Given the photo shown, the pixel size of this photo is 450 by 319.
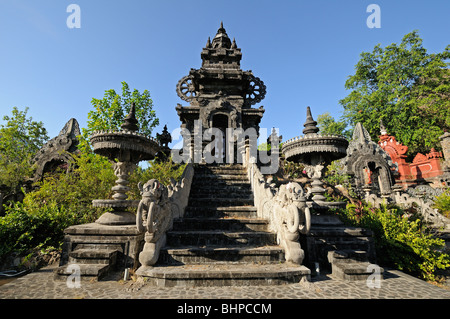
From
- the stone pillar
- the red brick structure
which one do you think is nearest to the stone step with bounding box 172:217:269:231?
the red brick structure

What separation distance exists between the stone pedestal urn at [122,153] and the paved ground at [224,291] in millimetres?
1976

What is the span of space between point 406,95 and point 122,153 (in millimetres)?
35304

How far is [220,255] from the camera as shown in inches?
188

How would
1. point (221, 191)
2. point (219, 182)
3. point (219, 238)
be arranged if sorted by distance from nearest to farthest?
point (219, 238) < point (221, 191) < point (219, 182)

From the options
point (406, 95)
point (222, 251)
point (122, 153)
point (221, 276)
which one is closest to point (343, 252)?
point (222, 251)

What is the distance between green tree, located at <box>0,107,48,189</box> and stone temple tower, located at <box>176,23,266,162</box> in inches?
560

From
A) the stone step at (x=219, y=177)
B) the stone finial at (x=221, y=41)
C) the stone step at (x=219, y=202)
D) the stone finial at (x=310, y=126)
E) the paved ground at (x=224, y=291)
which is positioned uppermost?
the stone finial at (x=221, y=41)

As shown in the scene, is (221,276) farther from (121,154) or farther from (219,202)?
(121,154)

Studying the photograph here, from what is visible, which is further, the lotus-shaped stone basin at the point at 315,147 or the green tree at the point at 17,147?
the green tree at the point at 17,147

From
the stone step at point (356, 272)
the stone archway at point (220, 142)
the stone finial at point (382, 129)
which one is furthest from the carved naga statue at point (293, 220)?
the stone finial at point (382, 129)

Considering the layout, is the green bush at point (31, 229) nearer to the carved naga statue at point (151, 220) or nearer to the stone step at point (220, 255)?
the carved naga statue at point (151, 220)

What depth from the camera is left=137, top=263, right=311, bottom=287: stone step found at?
4047mm

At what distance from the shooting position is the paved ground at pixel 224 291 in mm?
3660
